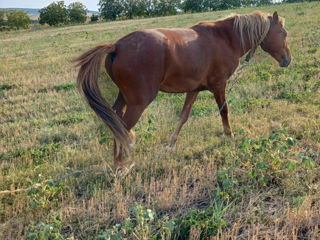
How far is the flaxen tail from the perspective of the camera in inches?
129

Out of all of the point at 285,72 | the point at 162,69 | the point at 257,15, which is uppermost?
the point at 257,15

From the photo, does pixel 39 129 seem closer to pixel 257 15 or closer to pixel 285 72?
pixel 257 15

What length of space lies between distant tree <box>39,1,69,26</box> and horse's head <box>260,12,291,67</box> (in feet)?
209

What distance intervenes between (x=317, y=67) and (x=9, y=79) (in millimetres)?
9902

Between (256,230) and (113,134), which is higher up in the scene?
(113,134)

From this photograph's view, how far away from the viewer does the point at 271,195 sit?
2.95m

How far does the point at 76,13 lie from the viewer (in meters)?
61.9

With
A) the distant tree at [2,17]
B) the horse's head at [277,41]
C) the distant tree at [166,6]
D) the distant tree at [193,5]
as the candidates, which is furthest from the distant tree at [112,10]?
the horse's head at [277,41]

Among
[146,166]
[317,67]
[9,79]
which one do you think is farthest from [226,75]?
[9,79]

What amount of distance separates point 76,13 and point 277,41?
214 feet

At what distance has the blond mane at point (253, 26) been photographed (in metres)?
4.37

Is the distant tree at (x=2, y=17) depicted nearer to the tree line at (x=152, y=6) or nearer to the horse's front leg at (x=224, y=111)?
the tree line at (x=152, y=6)

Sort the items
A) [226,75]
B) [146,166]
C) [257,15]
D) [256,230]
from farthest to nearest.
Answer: [257,15] → [226,75] → [146,166] → [256,230]

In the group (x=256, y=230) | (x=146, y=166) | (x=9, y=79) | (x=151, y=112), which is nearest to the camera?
(x=256, y=230)
